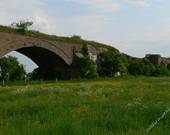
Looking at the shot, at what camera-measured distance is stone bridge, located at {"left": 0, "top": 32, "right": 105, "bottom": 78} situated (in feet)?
153

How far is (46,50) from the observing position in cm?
5178

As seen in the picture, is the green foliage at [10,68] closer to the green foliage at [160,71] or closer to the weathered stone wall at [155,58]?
the green foliage at [160,71]

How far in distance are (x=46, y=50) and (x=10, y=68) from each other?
5687 mm

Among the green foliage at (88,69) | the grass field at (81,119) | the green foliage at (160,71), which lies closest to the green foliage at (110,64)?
the green foliage at (88,69)

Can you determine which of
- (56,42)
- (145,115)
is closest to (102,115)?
(145,115)

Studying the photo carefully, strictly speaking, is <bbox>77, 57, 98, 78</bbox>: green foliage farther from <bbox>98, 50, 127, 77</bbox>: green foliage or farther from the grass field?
the grass field

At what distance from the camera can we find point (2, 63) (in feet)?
155

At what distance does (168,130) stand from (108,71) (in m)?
48.2

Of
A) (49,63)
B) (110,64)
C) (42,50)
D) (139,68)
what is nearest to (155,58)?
(139,68)

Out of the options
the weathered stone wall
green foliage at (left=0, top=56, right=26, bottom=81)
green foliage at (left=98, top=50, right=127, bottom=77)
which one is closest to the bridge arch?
green foliage at (left=0, top=56, right=26, bottom=81)

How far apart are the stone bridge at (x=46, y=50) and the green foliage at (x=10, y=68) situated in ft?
3.77

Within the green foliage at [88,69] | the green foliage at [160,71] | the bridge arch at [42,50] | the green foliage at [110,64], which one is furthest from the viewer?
the green foliage at [160,71]

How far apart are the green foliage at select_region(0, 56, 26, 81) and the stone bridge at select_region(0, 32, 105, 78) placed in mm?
1148

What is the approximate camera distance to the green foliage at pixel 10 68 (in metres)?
47.0
